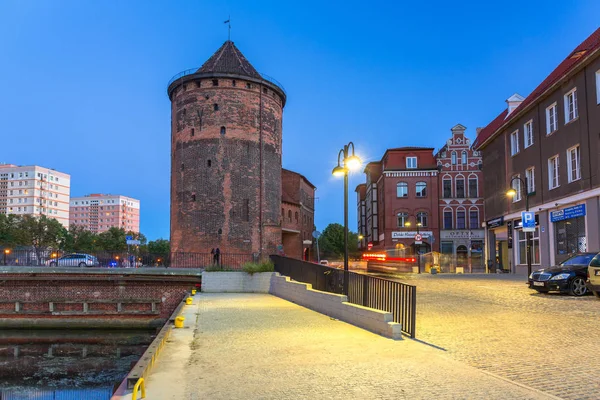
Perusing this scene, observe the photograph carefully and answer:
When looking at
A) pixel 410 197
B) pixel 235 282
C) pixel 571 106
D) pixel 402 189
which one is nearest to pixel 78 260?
pixel 235 282

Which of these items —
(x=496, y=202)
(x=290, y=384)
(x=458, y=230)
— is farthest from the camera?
(x=458, y=230)

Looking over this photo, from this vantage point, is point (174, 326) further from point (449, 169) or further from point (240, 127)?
point (449, 169)

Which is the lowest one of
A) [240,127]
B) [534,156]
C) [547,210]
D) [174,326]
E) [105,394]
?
[105,394]

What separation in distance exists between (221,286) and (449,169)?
1555 inches

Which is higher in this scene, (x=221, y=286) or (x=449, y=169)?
(x=449, y=169)

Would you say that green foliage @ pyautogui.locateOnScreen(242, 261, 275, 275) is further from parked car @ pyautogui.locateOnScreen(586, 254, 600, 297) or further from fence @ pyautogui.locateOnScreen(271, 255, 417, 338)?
parked car @ pyautogui.locateOnScreen(586, 254, 600, 297)

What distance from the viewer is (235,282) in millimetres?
22906

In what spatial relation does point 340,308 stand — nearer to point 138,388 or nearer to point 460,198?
point 138,388

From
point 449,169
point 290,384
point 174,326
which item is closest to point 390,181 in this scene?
point 449,169

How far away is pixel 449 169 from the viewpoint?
5631 cm

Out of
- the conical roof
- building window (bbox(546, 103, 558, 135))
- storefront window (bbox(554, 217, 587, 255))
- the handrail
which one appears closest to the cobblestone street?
the handrail

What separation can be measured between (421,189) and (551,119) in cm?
2888

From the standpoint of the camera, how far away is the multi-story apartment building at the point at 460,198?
55656mm

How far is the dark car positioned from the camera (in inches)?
632
